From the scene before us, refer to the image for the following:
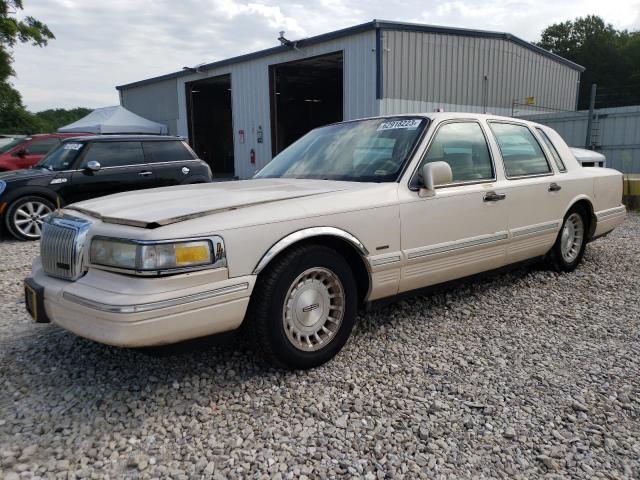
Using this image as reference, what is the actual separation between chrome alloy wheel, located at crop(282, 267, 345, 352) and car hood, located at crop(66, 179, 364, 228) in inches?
19.5

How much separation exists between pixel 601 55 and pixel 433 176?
172ft

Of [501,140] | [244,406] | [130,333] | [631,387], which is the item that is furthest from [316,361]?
[501,140]

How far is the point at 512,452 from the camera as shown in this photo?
2.26m

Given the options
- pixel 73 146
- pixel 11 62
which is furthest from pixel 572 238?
pixel 11 62

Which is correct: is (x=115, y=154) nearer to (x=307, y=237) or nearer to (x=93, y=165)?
(x=93, y=165)

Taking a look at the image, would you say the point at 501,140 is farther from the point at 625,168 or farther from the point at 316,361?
the point at 625,168

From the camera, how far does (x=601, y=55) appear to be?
46.7 meters

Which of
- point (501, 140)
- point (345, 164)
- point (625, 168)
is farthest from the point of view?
point (625, 168)

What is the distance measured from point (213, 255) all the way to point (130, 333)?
0.52m

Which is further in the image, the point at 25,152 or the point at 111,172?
the point at 25,152

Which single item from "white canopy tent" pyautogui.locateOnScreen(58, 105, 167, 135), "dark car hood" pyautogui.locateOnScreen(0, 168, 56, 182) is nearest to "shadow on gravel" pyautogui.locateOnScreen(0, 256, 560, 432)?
"dark car hood" pyautogui.locateOnScreen(0, 168, 56, 182)

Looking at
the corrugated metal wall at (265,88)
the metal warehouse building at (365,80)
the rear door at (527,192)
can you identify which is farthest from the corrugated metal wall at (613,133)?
the rear door at (527,192)

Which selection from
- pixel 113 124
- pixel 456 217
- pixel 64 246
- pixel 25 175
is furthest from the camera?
pixel 113 124

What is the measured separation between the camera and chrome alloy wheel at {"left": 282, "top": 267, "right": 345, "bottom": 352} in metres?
2.91
